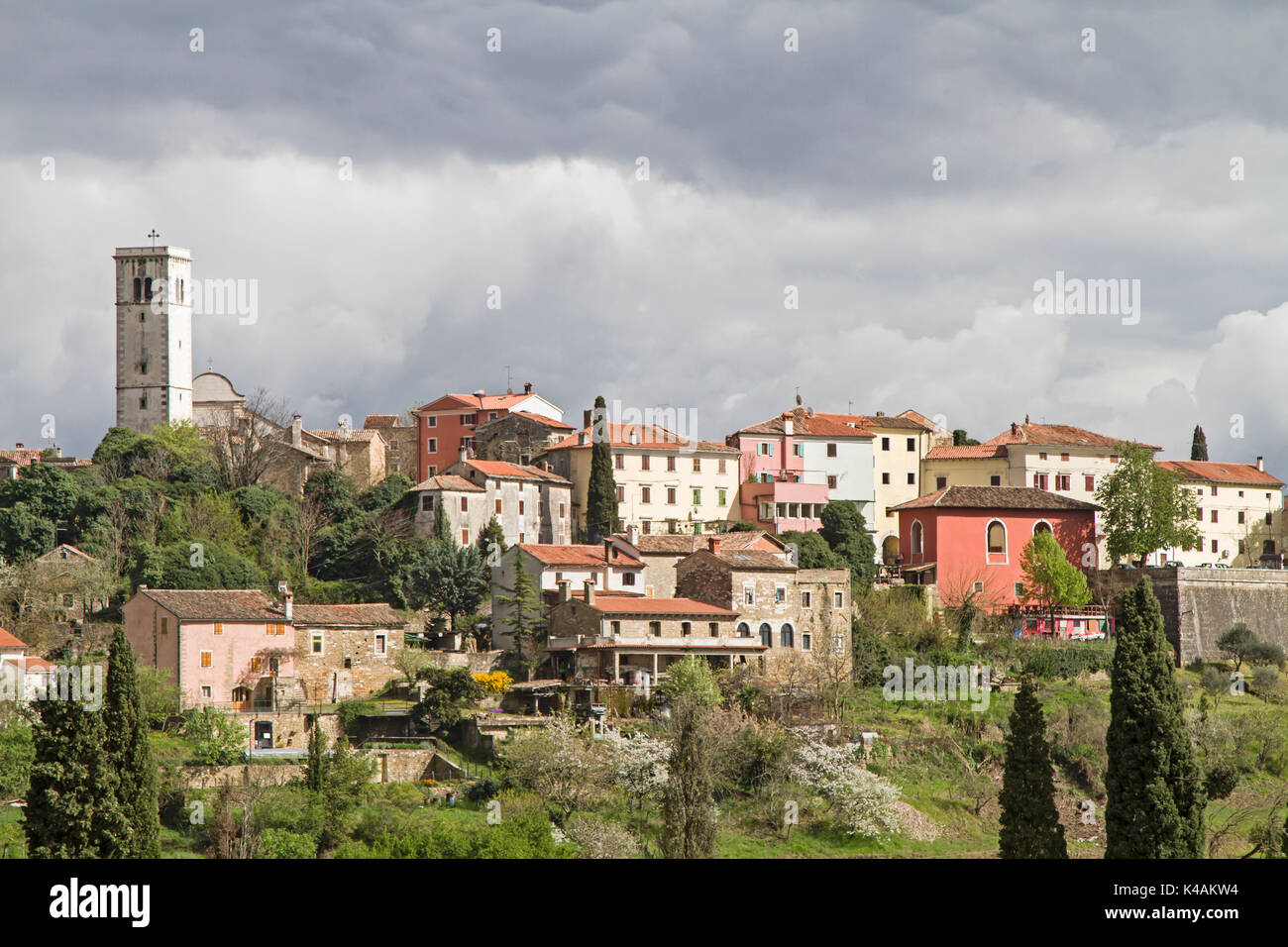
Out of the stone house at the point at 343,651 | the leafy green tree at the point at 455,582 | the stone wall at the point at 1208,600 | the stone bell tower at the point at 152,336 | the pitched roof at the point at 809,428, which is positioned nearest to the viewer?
the stone house at the point at 343,651

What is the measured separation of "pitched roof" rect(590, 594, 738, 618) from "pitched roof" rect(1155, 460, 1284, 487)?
33594 millimetres

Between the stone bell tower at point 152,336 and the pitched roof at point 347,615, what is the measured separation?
3110 centimetres

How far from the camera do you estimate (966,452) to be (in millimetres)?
72875

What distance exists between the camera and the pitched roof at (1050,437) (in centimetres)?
7138

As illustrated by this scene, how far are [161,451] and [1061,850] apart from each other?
50047 mm

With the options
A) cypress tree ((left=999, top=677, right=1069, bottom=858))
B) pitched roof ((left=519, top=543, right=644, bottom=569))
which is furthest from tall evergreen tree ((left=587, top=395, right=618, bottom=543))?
cypress tree ((left=999, top=677, right=1069, bottom=858))

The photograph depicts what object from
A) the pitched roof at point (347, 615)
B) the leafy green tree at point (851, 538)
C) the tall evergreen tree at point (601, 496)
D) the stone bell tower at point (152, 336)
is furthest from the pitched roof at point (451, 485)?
the stone bell tower at point (152, 336)

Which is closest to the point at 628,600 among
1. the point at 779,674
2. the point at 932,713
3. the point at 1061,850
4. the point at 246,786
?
the point at 779,674

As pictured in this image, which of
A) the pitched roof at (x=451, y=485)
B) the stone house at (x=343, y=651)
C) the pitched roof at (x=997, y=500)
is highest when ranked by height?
the pitched roof at (x=451, y=485)

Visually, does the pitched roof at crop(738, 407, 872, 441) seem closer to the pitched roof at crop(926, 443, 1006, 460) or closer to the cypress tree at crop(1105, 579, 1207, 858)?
the pitched roof at crop(926, 443, 1006, 460)

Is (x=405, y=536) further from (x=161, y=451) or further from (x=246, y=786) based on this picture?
(x=246, y=786)

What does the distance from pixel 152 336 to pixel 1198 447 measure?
194 feet

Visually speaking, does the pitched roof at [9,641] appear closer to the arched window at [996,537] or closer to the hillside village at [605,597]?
the hillside village at [605,597]

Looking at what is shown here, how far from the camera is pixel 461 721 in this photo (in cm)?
4662
